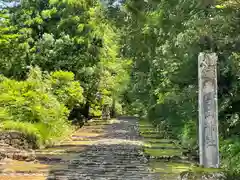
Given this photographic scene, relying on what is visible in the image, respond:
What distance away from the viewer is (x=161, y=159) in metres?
13.2

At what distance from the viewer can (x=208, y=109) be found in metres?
9.05

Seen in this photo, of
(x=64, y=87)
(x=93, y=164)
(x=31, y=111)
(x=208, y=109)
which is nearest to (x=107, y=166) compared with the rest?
(x=93, y=164)

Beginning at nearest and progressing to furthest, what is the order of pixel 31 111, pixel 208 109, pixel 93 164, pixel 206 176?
pixel 206 176 → pixel 208 109 → pixel 93 164 → pixel 31 111

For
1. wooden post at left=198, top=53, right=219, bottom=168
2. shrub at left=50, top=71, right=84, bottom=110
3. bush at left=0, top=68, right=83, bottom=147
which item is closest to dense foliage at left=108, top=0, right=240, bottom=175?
wooden post at left=198, top=53, right=219, bottom=168

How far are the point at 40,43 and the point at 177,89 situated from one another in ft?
37.1

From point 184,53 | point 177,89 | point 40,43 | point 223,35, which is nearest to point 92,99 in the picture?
point 40,43

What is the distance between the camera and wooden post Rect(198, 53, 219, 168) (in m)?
8.80

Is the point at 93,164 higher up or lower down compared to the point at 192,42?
lower down

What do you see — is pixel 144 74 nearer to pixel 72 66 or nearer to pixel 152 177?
pixel 72 66

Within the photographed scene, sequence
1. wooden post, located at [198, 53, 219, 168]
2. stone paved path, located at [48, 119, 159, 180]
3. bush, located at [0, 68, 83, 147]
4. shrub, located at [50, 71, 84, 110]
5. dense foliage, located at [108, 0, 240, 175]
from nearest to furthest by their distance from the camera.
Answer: wooden post, located at [198, 53, 219, 168] → stone paved path, located at [48, 119, 159, 180] → dense foliage, located at [108, 0, 240, 175] → bush, located at [0, 68, 83, 147] → shrub, located at [50, 71, 84, 110]

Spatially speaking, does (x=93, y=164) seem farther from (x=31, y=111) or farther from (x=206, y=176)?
(x=31, y=111)

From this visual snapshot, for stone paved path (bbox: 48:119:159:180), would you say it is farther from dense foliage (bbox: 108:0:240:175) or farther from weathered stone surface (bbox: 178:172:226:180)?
weathered stone surface (bbox: 178:172:226:180)

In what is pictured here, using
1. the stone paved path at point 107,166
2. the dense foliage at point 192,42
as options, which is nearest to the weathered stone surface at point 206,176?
the dense foliage at point 192,42

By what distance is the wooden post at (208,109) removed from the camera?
28.9 feet
